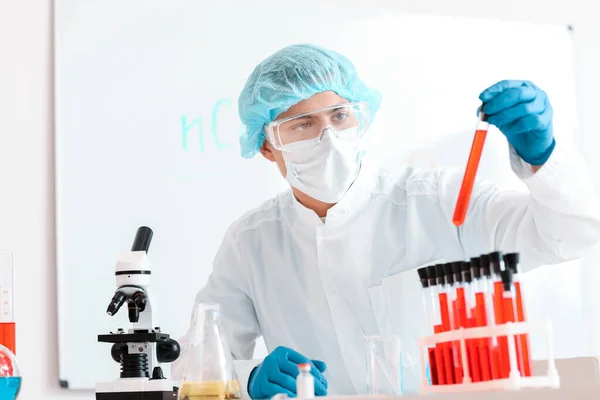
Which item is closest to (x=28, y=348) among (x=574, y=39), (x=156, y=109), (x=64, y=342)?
(x=64, y=342)

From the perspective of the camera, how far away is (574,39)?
3012mm

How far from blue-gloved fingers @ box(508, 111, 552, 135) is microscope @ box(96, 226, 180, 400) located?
0.72m

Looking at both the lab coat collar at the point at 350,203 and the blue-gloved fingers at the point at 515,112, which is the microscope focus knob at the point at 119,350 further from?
the blue-gloved fingers at the point at 515,112

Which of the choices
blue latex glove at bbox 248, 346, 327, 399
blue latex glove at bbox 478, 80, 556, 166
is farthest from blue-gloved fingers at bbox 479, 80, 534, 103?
blue latex glove at bbox 248, 346, 327, 399

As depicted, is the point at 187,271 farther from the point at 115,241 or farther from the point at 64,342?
the point at 64,342

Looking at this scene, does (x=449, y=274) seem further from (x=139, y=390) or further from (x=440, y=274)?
(x=139, y=390)

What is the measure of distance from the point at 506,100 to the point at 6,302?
3.22ft

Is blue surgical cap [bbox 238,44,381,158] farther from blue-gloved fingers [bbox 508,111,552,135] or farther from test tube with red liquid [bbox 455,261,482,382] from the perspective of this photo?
test tube with red liquid [bbox 455,261,482,382]

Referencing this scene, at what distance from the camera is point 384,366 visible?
Answer: 115 cm

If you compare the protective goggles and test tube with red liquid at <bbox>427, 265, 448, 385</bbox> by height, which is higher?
the protective goggles

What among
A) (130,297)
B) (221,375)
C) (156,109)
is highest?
(156,109)

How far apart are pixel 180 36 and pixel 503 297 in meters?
1.89

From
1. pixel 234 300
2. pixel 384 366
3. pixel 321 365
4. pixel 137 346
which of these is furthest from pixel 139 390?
pixel 234 300

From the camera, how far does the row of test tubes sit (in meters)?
0.89
